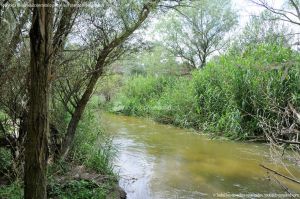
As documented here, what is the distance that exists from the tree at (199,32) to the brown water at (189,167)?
10.4 meters

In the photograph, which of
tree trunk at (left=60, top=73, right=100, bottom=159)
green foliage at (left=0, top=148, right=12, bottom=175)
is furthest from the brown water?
green foliage at (left=0, top=148, right=12, bottom=175)

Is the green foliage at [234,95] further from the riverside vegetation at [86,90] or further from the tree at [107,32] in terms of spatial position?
the tree at [107,32]

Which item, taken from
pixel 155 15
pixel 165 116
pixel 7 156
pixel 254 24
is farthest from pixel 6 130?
pixel 254 24

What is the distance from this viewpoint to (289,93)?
8.59 metres

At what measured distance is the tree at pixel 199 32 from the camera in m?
18.0

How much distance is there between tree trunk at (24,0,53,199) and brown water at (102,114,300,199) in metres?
2.37

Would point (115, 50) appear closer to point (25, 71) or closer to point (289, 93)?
point (25, 71)

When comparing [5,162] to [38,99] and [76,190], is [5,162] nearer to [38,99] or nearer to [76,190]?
[76,190]

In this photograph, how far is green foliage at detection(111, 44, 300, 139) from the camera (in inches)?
337

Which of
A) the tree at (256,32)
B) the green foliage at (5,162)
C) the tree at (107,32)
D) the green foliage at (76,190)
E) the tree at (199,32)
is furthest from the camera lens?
the tree at (199,32)

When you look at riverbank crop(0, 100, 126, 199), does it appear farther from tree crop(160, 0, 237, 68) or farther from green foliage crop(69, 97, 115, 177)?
tree crop(160, 0, 237, 68)

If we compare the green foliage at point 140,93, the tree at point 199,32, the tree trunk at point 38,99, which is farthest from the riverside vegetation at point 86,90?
the tree at point 199,32

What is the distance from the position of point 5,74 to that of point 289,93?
7289 mm

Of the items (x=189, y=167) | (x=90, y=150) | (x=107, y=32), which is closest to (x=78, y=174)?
(x=90, y=150)
